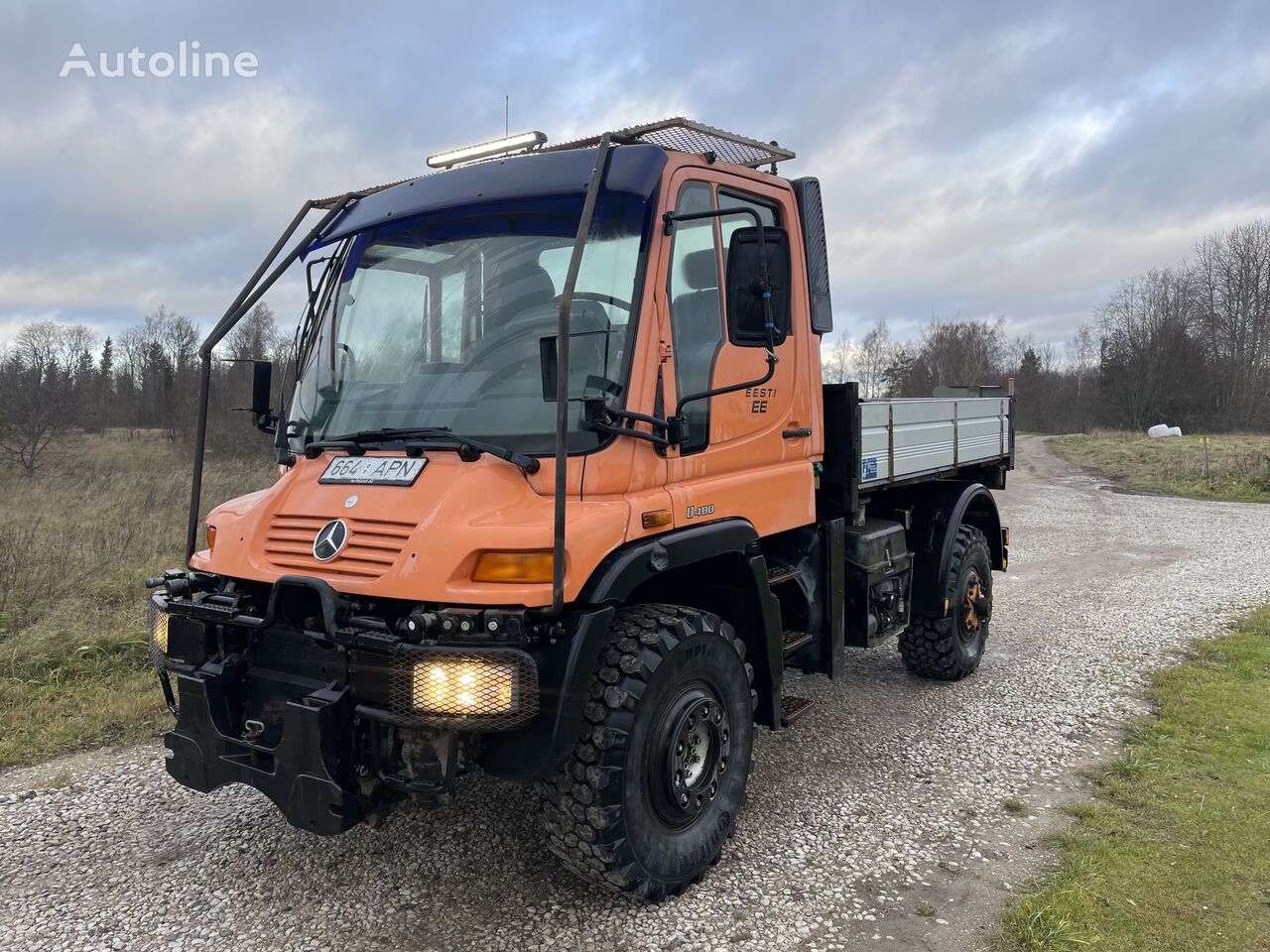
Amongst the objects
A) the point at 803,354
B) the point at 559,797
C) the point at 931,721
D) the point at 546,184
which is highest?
the point at 546,184

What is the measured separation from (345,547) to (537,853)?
159 cm

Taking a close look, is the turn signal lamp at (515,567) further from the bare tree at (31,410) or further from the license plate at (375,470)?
the bare tree at (31,410)

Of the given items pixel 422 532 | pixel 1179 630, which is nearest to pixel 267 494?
pixel 422 532

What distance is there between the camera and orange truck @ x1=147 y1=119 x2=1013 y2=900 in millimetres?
2646

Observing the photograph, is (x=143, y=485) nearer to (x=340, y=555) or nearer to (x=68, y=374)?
(x=68, y=374)

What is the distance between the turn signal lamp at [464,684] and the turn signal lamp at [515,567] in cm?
27

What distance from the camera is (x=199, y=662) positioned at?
10.00ft

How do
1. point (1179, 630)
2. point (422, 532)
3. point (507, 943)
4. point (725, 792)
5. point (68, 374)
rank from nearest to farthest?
point (422, 532), point (507, 943), point (725, 792), point (1179, 630), point (68, 374)

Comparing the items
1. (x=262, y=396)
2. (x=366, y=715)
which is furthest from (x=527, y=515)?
(x=262, y=396)

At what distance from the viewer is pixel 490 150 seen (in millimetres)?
3908

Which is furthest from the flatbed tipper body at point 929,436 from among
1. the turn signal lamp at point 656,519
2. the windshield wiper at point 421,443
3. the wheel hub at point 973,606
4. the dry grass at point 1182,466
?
the dry grass at point 1182,466

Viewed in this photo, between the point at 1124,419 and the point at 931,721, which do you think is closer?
the point at 931,721

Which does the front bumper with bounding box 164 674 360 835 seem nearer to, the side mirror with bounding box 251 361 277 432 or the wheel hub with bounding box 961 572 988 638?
the side mirror with bounding box 251 361 277 432

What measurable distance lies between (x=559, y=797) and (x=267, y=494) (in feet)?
5.43
